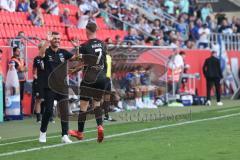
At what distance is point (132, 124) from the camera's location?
677 inches

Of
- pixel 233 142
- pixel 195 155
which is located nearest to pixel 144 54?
pixel 233 142

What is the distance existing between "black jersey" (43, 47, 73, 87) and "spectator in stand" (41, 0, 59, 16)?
12544 mm

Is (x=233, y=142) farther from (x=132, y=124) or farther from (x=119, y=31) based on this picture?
(x=119, y=31)

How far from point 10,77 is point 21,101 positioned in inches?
44.7

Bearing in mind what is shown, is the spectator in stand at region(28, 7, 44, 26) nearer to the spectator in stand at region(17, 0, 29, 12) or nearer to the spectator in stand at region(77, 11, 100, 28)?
the spectator in stand at region(17, 0, 29, 12)

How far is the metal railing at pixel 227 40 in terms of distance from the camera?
32.8 meters

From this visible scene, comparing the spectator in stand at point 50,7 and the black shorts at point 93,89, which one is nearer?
the black shorts at point 93,89

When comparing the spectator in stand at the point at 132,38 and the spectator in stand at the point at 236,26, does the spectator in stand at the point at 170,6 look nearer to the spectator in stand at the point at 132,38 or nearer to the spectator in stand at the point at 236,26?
the spectator in stand at the point at 236,26

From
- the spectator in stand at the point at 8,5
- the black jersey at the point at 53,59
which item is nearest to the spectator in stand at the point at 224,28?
the spectator in stand at the point at 8,5

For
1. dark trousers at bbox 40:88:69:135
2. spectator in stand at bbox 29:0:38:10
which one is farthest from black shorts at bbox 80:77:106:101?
spectator in stand at bbox 29:0:38:10

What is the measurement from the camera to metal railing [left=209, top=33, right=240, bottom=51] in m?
32.8

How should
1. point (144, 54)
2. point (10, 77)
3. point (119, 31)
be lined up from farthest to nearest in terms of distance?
point (119, 31), point (144, 54), point (10, 77)

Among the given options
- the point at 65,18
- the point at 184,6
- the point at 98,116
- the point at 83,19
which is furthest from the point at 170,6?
the point at 98,116

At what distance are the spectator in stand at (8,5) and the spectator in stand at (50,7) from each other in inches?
79.1
